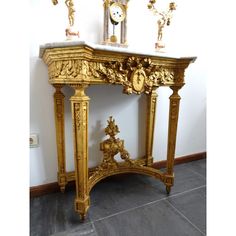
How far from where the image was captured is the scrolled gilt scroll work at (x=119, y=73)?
73 centimetres

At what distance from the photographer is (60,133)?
1.08m

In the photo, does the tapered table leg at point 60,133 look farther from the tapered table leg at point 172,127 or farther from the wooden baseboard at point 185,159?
the wooden baseboard at point 185,159

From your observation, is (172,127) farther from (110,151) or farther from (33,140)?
(33,140)

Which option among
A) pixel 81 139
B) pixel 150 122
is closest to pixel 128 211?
pixel 81 139

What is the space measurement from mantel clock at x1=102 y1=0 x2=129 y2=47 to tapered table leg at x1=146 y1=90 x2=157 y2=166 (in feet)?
1.42

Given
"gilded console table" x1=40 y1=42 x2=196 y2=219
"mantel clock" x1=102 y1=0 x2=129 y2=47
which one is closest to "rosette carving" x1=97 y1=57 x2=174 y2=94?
"gilded console table" x1=40 y1=42 x2=196 y2=219

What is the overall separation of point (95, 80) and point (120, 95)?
535 millimetres

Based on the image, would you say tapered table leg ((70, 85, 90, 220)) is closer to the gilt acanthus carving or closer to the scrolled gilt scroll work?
the scrolled gilt scroll work
